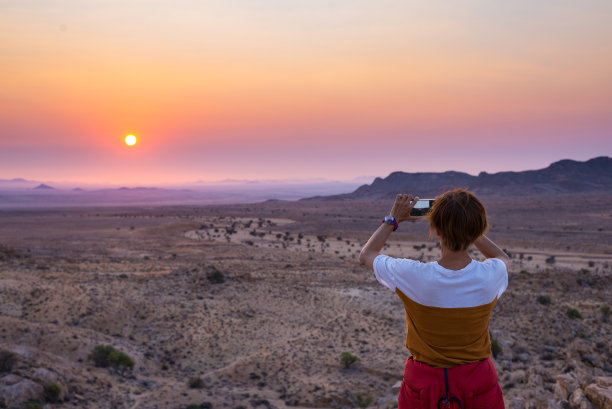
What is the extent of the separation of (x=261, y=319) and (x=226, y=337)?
1.41 meters

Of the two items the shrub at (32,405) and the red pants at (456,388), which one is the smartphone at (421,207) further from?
the shrub at (32,405)

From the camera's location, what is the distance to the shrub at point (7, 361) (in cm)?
610

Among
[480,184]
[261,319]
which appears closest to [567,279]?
[261,319]

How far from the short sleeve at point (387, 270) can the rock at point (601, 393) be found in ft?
13.7

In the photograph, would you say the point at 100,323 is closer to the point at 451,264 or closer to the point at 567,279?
the point at 451,264

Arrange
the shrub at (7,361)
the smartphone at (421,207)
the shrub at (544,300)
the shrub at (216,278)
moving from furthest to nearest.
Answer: the shrub at (216,278) < the shrub at (544,300) < the shrub at (7,361) < the smartphone at (421,207)

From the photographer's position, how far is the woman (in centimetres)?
196

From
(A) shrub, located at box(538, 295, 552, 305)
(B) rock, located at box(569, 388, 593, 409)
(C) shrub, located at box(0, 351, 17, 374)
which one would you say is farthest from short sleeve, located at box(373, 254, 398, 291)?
(A) shrub, located at box(538, 295, 552, 305)

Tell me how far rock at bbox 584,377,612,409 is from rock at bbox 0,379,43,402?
6839 mm

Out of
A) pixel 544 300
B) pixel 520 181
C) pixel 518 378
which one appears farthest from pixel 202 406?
pixel 520 181

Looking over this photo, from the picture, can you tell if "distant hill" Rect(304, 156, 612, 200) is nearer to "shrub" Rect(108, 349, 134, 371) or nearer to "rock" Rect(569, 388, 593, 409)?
"shrub" Rect(108, 349, 134, 371)

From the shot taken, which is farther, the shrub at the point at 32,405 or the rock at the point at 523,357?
the rock at the point at 523,357

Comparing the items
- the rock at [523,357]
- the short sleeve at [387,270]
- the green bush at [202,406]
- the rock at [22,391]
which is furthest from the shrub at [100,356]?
the rock at [523,357]

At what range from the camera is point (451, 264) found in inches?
79.2
